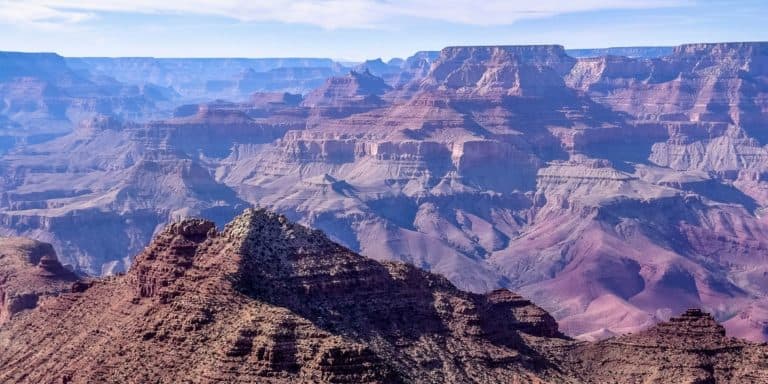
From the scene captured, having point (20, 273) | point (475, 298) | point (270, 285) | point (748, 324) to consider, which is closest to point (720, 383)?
point (475, 298)

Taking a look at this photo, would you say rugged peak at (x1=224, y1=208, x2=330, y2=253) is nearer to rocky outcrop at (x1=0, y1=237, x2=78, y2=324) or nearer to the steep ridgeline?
the steep ridgeline

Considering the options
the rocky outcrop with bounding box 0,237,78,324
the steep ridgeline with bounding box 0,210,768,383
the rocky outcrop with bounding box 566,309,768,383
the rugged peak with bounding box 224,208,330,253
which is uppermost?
the rugged peak with bounding box 224,208,330,253

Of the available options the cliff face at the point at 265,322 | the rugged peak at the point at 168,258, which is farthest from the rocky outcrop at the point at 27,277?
the rugged peak at the point at 168,258

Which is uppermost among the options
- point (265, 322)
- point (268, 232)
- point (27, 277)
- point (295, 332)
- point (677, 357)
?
point (268, 232)

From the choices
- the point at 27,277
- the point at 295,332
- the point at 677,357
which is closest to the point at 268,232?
the point at 295,332

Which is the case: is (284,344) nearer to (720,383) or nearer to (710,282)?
(720,383)

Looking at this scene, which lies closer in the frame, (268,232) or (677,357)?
(268,232)

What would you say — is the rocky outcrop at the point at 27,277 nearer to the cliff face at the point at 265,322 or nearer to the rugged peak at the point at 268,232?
the cliff face at the point at 265,322

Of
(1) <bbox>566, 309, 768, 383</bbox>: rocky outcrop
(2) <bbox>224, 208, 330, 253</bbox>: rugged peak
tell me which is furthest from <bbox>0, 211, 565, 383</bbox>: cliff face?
(1) <bbox>566, 309, 768, 383</bbox>: rocky outcrop

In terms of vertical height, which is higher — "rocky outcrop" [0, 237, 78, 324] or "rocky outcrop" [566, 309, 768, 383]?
"rocky outcrop" [566, 309, 768, 383]

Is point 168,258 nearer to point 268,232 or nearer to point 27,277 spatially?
point 268,232
